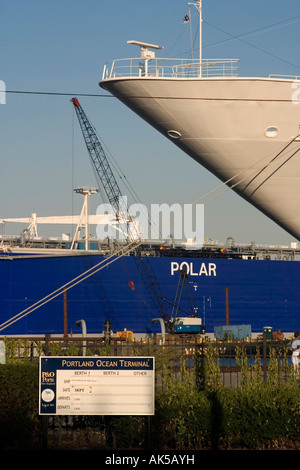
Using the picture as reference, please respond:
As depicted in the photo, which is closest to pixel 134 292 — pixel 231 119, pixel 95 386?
pixel 231 119

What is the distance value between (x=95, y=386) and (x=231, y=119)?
15.4 metres

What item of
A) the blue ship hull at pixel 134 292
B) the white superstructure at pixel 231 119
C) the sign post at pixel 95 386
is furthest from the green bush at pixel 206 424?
the blue ship hull at pixel 134 292

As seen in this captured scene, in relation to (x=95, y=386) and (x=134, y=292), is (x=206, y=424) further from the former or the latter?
(x=134, y=292)

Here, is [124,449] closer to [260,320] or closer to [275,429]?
[275,429]

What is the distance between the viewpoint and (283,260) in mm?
51062

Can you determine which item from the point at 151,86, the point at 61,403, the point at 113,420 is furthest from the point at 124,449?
the point at 151,86

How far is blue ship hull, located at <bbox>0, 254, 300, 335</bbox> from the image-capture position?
45.1m

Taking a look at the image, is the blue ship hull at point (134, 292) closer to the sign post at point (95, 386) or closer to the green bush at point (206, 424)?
the green bush at point (206, 424)

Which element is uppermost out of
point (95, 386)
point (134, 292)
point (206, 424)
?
point (134, 292)

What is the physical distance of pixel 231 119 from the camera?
23703 millimetres

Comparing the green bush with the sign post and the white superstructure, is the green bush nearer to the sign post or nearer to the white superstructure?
the sign post

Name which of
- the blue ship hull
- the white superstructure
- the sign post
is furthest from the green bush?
the blue ship hull

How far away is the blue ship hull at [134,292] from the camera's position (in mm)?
45062

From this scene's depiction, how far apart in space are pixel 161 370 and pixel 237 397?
86.9 inches
